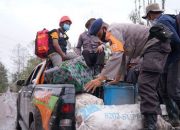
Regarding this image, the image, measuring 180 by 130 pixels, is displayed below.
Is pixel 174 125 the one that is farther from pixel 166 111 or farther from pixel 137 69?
pixel 137 69

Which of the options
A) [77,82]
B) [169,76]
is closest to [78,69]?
[77,82]

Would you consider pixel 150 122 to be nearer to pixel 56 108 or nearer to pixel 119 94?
pixel 119 94

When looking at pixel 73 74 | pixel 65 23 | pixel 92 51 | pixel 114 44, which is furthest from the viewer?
pixel 65 23

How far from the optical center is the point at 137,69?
5914 millimetres

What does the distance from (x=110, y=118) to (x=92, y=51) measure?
3643 millimetres

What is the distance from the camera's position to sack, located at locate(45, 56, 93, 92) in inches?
209

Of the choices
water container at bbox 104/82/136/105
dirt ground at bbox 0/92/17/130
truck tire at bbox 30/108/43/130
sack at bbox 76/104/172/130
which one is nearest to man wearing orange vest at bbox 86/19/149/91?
water container at bbox 104/82/136/105

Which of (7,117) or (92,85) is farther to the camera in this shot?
(7,117)

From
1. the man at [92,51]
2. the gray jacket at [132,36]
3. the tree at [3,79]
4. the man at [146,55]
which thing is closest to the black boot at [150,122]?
the man at [146,55]

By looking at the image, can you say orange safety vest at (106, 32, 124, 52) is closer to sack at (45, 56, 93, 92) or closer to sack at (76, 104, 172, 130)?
sack at (45, 56, 93, 92)

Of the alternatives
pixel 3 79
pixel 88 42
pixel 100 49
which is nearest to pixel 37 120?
pixel 100 49

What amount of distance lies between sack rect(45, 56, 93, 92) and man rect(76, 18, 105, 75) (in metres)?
1.82

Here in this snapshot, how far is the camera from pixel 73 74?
5.38 m

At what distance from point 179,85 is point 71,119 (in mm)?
1366
